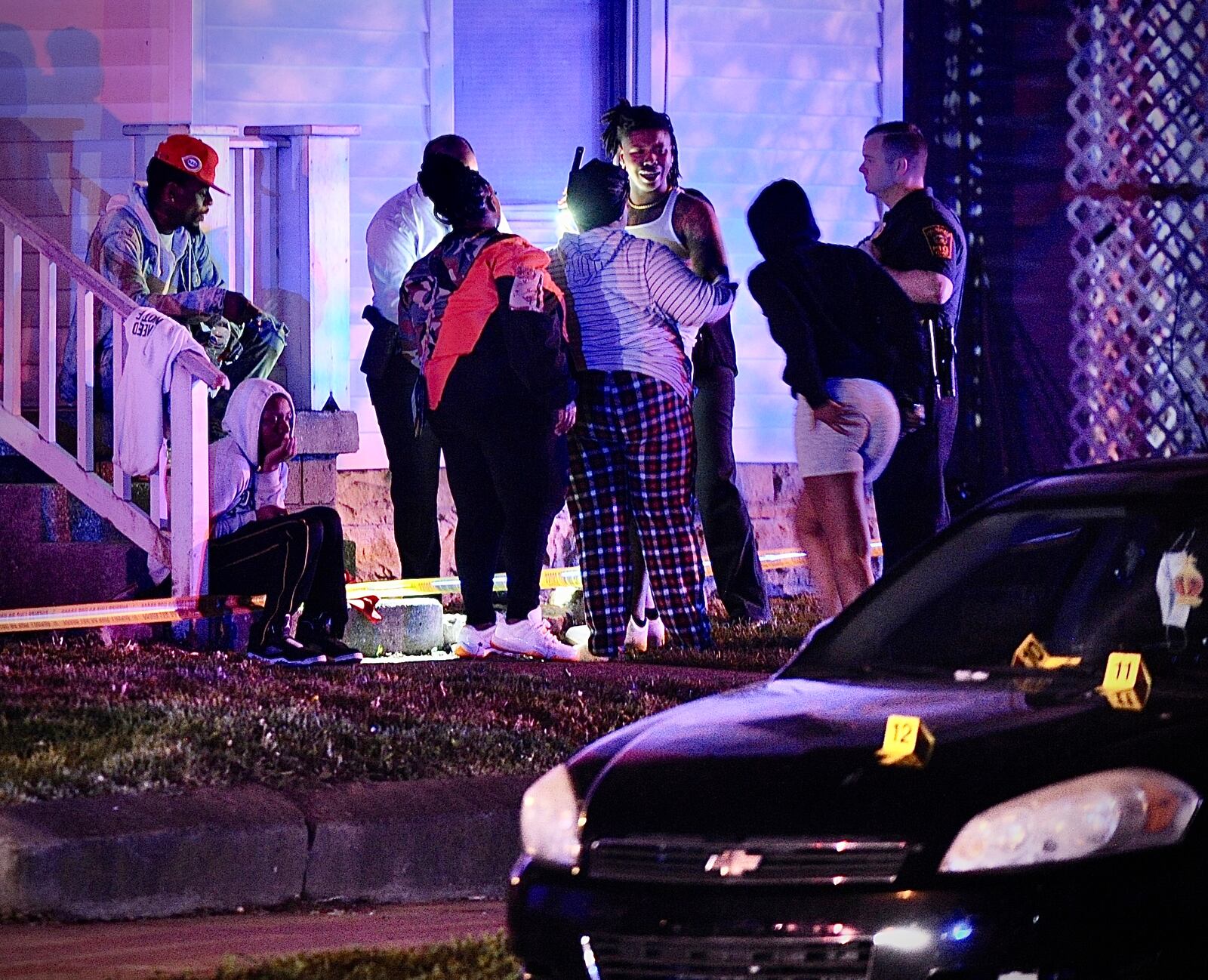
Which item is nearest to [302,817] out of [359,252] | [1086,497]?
[1086,497]

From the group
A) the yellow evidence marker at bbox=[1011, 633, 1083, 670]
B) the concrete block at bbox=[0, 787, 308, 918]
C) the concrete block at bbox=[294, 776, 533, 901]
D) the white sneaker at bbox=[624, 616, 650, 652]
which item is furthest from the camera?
the white sneaker at bbox=[624, 616, 650, 652]

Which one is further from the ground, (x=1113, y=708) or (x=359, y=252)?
(x=359, y=252)

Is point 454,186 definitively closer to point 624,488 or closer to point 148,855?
point 624,488

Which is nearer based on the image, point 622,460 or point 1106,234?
point 622,460

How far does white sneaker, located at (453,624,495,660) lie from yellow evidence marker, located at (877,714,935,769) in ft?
17.8

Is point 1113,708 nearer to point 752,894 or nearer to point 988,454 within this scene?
point 752,894

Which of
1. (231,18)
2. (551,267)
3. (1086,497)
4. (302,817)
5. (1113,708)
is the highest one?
(231,18)

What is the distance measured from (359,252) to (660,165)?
109 inches

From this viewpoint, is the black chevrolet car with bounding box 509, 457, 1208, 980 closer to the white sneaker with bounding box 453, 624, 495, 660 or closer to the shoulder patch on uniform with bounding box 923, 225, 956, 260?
the white sneaker with bounding box 453, 624, 495, 660

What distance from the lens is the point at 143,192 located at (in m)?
11.0

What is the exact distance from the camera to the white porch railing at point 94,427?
9844mm

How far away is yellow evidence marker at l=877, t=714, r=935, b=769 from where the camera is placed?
177 inches

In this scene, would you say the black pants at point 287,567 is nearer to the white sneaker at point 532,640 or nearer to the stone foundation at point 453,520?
the white sneaker at point 532,640

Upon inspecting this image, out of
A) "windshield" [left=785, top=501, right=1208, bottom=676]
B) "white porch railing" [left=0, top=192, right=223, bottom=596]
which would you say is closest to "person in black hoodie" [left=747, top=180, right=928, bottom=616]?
"white porch railing" [left=0, top=192, right=223, bottom=596]
